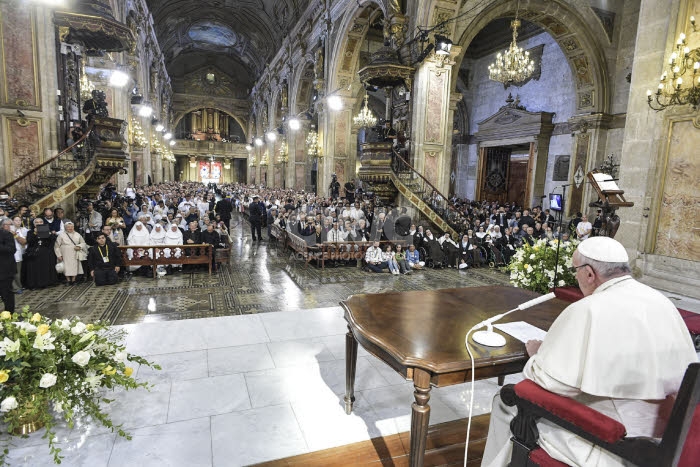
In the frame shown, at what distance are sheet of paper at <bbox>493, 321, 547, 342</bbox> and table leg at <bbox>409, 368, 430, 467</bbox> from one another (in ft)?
2.37

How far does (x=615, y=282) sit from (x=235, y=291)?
241 inches

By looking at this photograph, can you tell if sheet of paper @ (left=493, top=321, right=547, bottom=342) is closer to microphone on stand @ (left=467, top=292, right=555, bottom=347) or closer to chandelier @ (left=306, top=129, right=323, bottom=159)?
microphone on stand @ (left=467, top=292, right=555, bottom=347)

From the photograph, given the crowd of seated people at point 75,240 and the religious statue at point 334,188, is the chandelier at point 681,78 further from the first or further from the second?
the religious statue at point 334,188

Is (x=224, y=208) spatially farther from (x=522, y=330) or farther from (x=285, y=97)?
(x=285, y=97)

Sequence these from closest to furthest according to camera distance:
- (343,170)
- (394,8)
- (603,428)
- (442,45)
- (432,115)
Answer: (603,428)
(442,45)
(394,8)
(432,115)
(343,170)

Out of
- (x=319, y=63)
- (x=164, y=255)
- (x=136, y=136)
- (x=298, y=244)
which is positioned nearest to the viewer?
(x=164, y=255)

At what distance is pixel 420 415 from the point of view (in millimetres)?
2137

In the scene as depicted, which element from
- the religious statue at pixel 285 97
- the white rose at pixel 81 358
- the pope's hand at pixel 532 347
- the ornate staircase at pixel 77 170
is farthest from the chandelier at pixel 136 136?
the pope's hand at pixel 532 347

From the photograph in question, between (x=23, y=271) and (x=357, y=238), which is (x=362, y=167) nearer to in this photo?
(x=357, y=238)

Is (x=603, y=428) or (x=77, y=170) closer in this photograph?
(x=603, y=428)

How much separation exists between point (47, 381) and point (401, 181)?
31.2ft

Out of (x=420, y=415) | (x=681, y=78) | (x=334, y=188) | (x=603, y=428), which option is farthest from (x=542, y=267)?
(x=334, y=188)

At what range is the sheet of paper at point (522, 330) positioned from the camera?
2449 mm

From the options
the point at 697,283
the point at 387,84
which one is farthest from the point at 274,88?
the point at 697,283
